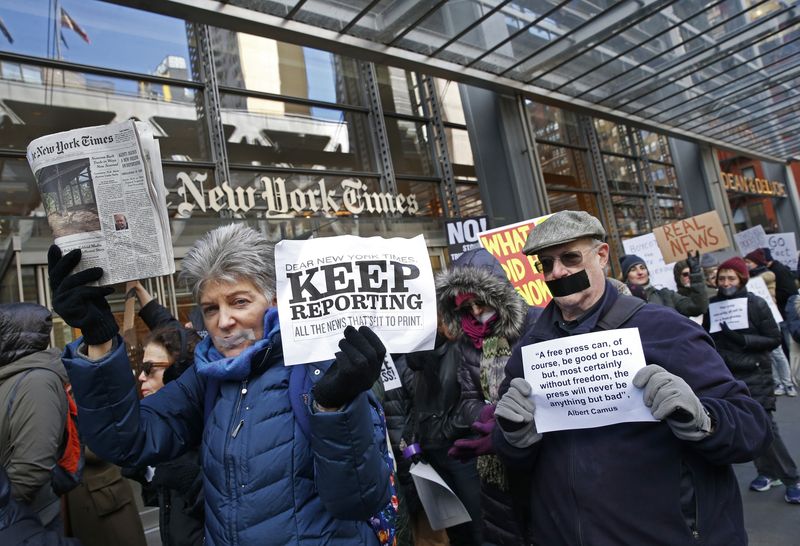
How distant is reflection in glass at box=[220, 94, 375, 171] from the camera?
30.6 feet

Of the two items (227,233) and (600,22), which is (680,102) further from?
(227,233)

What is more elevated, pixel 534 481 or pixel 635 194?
pixel 635 194

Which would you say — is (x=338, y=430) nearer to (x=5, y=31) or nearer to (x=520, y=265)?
(x=520, y=265)

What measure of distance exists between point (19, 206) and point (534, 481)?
7.44 meters

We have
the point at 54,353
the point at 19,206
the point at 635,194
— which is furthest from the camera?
the point at 635,194

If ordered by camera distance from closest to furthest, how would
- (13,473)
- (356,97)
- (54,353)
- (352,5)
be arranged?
1. (13,473)
2. (54,353)
3. (352,5)
4. (356,97)

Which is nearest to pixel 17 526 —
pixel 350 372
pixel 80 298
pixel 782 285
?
pixel 80 298

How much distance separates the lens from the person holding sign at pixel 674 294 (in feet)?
18.6

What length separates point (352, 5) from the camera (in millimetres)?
6598

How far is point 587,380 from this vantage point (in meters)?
1.83

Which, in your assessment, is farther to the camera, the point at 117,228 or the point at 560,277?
the point at 560,277

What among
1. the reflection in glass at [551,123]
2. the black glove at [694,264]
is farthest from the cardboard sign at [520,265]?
the reflection in glass at [551,123]

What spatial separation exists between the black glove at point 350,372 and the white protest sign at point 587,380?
0.61 metres

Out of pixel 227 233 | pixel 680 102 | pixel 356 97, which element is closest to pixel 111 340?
pixel 227 233
